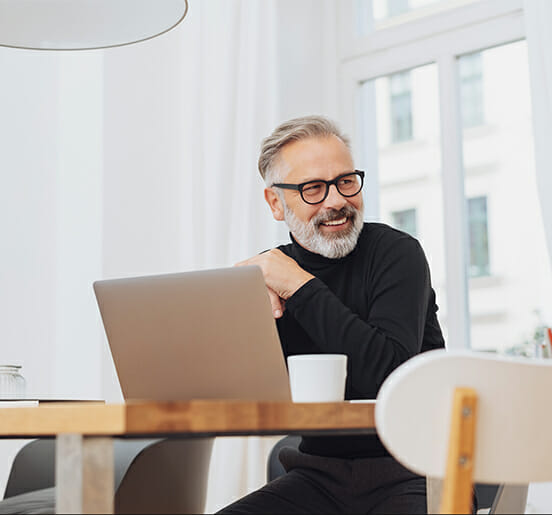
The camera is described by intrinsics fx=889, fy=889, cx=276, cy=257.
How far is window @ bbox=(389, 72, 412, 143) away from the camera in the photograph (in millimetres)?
3375

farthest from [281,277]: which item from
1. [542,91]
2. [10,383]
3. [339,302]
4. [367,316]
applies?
[542,91]

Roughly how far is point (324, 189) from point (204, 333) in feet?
2.43

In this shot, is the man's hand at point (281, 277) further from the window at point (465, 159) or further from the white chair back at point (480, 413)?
the window at point (465, 159)

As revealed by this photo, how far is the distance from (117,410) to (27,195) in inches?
89.1

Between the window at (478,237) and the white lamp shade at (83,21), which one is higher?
the white lamp shade at (83,21)

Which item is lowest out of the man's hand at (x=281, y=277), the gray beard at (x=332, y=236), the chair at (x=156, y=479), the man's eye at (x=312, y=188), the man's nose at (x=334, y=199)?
the chair at (x=156, y=479)

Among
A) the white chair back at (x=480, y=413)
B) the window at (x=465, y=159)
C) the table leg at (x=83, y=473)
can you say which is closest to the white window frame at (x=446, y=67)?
the window at (x=465, y=159)

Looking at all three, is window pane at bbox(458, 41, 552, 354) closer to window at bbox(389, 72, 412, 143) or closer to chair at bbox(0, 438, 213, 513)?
window at bbox(389, 72, 412, 143)

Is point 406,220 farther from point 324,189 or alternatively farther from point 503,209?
point 324,189

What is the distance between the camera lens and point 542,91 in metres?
2.72

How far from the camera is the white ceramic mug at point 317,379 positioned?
123 centimetres

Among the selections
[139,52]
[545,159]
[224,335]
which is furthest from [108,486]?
[139,52]

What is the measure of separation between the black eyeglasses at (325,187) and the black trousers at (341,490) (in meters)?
0.56

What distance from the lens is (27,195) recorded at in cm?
304
